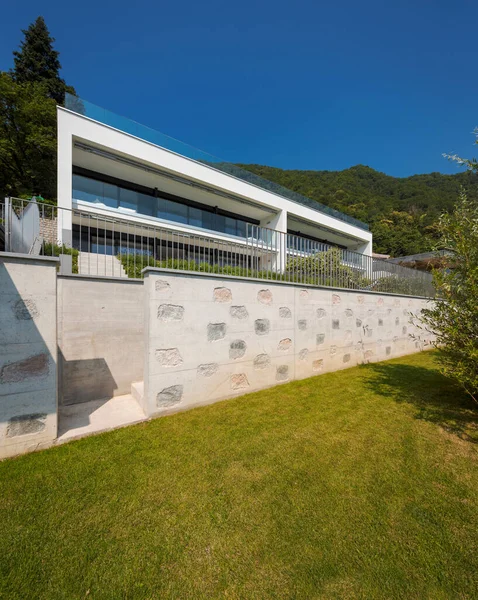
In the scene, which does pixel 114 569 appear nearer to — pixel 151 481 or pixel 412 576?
pixel 151 481

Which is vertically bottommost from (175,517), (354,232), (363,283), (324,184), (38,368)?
(175,517)

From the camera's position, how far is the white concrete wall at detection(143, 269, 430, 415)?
3271 millimetres

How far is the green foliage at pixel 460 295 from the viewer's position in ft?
9.99

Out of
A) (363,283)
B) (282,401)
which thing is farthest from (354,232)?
(282,401)

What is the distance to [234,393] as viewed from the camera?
3.92 m

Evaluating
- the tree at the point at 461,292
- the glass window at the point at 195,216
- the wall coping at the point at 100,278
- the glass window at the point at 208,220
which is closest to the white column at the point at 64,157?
the glass window at the point at 195,216

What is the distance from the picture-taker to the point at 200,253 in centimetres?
470

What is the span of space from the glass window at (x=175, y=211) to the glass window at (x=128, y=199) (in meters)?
1.60

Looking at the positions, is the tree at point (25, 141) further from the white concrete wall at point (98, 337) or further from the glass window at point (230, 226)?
the white concrete wall at point (98, 337)

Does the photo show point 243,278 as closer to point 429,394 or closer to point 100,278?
point 100,278

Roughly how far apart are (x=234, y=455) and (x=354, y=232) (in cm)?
2455

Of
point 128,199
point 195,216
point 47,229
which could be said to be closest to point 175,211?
point 195,216

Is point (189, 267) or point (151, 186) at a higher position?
point (151, 186)

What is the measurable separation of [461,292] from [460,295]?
0.14 meters
